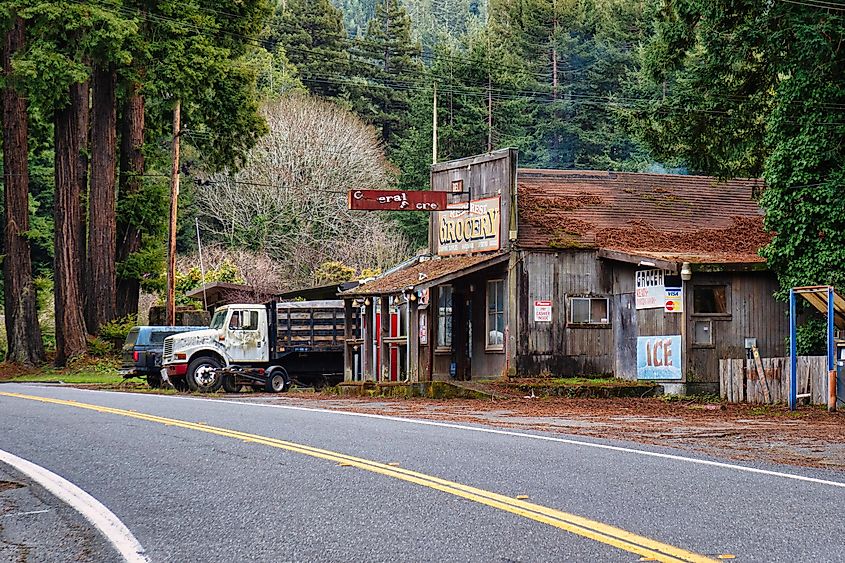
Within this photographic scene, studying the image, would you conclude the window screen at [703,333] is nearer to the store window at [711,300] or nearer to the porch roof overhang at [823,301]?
the store window at [711,300]

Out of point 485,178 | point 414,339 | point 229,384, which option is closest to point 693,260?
point 485,178

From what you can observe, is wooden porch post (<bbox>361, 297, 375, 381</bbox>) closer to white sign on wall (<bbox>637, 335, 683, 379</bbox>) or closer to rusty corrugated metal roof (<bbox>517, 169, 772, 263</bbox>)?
rusty corrugated metal roof (<bbox>517, 169, 772, 263</bbox>)

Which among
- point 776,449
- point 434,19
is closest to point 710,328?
point 776,449

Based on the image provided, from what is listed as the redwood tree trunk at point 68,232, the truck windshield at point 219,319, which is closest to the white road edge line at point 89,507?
the truck windshield at point 219,319

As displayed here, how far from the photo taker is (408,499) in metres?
9.80

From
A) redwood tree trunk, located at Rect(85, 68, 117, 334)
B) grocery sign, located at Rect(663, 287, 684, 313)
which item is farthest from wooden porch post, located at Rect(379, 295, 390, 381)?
redwood tree trunk, located at Rect(85, 68, 117, 334)

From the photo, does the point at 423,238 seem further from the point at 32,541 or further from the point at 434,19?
the point at 434,19

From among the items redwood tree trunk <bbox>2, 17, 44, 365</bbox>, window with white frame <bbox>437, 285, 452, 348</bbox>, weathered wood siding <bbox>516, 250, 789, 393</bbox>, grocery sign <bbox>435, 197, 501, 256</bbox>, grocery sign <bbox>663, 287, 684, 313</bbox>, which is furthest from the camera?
redwood tree trunk <bbox>2, 17, 44, 365</bbox>

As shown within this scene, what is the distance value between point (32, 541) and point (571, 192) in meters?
24.7

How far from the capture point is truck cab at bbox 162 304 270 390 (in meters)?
33.5

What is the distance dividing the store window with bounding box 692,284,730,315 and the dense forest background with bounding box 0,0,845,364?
1503 millimetres

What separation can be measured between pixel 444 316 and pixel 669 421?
13.7 meters

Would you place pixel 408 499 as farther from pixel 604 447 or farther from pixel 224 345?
pixel 224 345

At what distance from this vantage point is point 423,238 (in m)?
67.5
